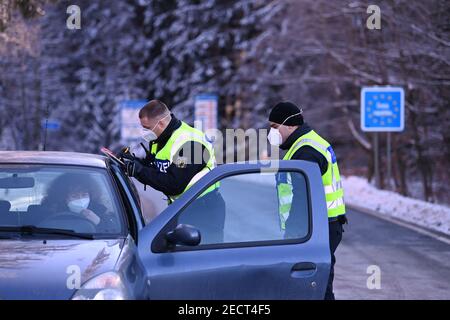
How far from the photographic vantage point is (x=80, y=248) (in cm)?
502

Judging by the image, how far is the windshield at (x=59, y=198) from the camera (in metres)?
5.55

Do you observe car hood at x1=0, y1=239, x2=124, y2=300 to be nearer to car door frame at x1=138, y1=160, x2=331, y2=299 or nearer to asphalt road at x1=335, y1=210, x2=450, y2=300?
car door frame at x1=138, y1=160, x2=331, y2=299

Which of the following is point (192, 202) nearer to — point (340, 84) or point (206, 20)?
point (340, 84)

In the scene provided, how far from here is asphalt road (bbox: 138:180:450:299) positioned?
919cm

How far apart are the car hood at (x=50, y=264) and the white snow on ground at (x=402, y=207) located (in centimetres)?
1097

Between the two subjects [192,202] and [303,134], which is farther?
[303,134]

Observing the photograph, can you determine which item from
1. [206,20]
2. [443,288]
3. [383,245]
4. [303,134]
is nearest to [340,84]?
[206,20]

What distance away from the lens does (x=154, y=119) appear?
6699mm

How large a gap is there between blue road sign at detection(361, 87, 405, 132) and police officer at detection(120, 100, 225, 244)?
1734 cm

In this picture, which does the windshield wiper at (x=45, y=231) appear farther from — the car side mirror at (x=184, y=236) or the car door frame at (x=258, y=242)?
the car side mirror at (x=184, y=236)

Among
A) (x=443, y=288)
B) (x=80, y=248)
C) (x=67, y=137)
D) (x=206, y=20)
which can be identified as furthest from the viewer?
(x=67, y=137)

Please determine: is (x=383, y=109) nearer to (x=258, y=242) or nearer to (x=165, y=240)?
(x=258, y=242)

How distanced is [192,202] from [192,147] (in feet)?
3.55
